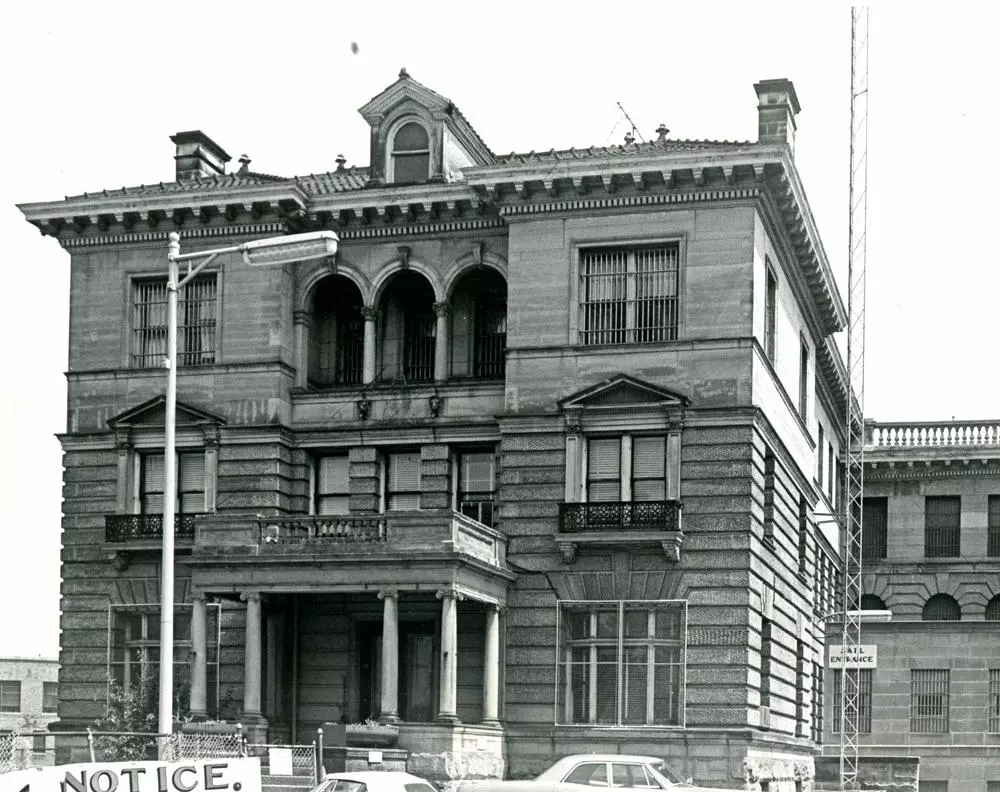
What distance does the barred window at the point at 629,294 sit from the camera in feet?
128

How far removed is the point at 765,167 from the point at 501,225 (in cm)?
685

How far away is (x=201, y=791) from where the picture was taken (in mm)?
20344

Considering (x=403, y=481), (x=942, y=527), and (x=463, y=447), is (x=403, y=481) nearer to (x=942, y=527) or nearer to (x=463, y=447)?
(x=463, y=447)

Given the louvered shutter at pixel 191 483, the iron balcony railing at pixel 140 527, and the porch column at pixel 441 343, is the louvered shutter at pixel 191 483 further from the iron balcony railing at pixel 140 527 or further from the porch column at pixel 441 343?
the porch column at pixel 441 343

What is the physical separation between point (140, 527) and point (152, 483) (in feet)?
4.36

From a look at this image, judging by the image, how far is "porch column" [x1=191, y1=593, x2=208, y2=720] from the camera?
37.5 m

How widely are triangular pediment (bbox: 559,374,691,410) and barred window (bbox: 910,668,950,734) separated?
2786 centimetres

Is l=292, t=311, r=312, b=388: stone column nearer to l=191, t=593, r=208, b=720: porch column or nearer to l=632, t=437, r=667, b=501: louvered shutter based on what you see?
l=191, t=593, r=208, b=720: porch column

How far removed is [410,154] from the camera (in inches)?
1672

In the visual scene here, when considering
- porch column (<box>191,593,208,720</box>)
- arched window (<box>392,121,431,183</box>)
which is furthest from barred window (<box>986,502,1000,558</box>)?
porch column (<box>191,593,208,720</box>)

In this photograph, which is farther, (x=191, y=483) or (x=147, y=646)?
(x=191, y=483)

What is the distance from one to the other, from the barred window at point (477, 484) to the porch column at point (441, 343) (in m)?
2.04

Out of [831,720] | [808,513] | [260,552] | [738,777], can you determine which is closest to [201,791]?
[260,552]

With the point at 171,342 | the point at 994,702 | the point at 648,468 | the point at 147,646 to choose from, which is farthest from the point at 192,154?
the point at 994,702
